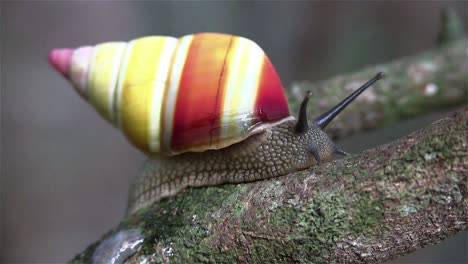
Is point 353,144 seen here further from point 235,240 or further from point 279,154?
point 235,240

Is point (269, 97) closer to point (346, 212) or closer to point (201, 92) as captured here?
point (201, 92)

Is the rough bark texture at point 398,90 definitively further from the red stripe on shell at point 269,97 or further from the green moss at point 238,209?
the green moss at point 238,209

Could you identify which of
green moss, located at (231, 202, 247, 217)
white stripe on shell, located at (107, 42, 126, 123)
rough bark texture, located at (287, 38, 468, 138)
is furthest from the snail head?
white stripe on shell, located at (107, 42, 126, 123)

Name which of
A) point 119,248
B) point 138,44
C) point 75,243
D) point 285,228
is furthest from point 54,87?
point 285,228

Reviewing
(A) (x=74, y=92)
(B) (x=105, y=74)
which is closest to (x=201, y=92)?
(B) (x=105, y=74)

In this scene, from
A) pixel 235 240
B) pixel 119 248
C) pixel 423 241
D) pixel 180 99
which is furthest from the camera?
pixel 180 99

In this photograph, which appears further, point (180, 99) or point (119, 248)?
point (180, 99)

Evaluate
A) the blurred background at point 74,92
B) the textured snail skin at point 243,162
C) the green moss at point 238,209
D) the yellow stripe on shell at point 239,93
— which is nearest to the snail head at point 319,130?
the textured snail skin at point 243,162
